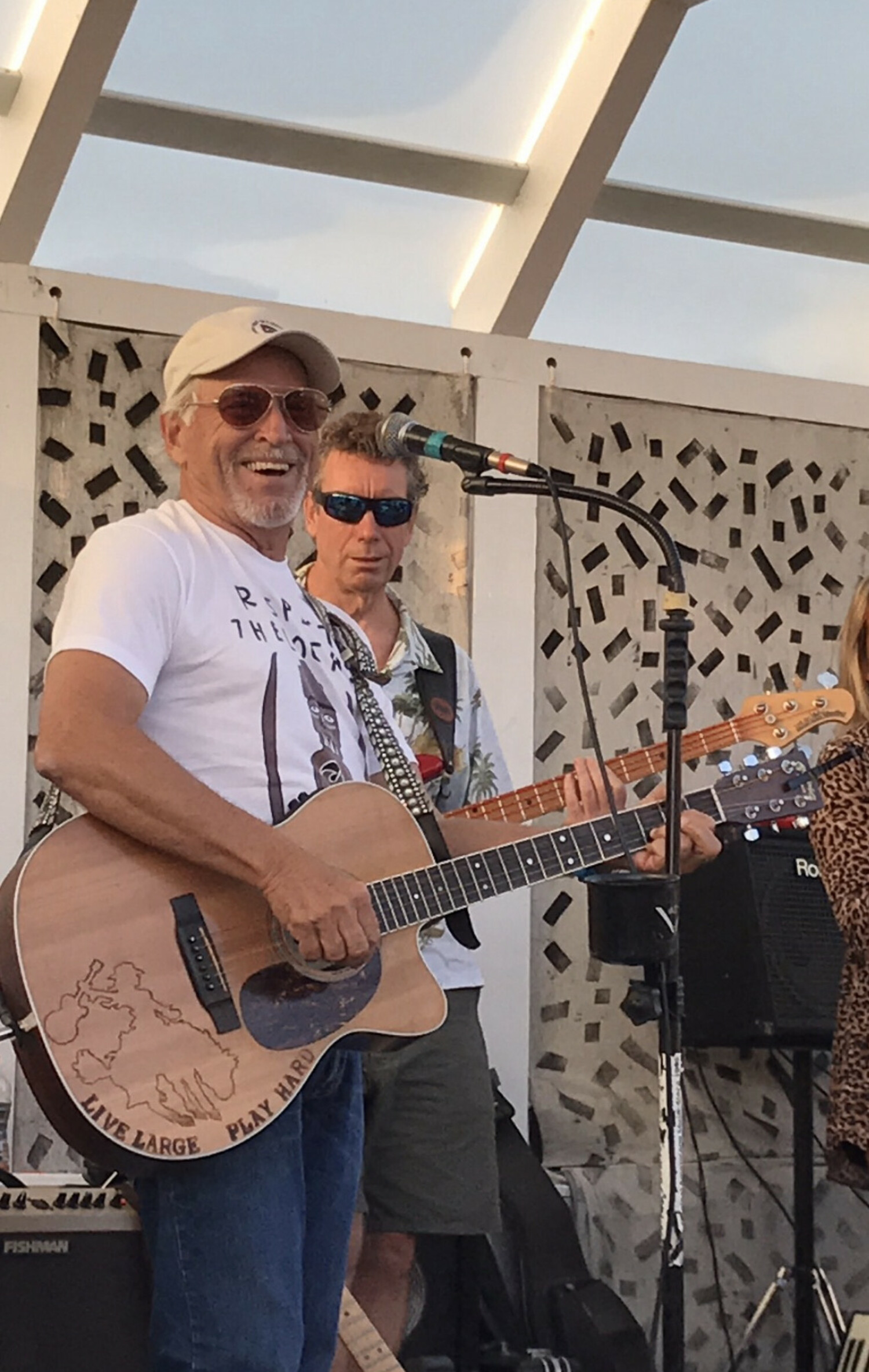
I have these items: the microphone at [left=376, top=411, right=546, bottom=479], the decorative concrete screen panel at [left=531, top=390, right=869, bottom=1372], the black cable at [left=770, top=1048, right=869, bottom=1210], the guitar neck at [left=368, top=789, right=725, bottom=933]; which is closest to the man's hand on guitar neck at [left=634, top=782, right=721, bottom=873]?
the guitar neck at [left=368, top=789, right=725, bottom=933]

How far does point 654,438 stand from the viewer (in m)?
4.98

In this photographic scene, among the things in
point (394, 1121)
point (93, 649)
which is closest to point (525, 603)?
point (394, 1121)

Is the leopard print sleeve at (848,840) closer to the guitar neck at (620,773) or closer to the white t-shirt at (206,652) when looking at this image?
the guitar neck at (620,773)

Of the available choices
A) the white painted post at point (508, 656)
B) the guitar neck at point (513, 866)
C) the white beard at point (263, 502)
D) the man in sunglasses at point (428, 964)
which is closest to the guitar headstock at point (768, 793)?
the guitar neck at point (513, 866)

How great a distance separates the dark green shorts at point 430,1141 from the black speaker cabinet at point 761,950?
36.7 inches

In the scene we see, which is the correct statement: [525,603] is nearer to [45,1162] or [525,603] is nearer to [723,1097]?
[723,1097]

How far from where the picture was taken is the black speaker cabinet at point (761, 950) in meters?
4.27

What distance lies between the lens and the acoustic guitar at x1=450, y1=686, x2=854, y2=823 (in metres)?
3.50

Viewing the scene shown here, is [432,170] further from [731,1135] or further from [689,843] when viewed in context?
[731,1135]

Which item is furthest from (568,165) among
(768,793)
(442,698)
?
(768,793)

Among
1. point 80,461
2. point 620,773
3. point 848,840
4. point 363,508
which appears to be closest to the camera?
A: point 848,840

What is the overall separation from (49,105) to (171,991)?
2.54 meters

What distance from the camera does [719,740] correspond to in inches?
147

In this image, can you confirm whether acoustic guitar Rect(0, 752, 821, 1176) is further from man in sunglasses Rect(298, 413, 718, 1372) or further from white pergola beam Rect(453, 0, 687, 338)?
white pergola beam Rect(453, 0, 687, 338)
